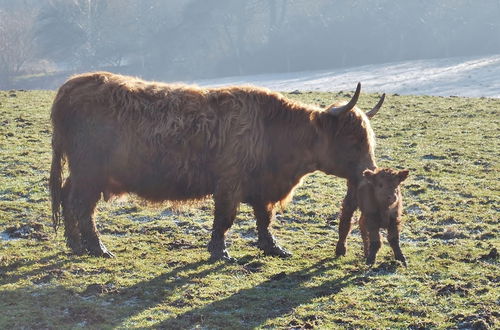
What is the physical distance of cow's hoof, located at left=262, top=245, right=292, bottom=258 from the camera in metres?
7.41

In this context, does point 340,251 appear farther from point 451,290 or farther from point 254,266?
point 451,290

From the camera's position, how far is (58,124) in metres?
7.29

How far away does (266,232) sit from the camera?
7547 mm

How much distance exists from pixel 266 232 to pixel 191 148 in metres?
1.19

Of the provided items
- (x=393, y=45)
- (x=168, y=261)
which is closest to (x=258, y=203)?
(x=168, y=261)

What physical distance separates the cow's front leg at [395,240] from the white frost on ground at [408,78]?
22.1 metres

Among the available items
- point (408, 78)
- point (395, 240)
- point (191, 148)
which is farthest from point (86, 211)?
point (408, 78)

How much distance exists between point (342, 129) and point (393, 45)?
130 ft

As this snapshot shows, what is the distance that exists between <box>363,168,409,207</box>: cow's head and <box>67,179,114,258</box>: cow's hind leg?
267 centimetres

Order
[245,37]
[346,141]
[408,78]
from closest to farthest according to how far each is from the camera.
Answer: [346,141] → [408,78] → [245,37]

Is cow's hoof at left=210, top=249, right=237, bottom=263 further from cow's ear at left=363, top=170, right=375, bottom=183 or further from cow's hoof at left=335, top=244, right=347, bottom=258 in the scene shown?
cow's ear at left=363, top=170, right=375, bottom=183

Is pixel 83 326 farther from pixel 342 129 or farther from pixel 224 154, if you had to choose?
pixel 342 129

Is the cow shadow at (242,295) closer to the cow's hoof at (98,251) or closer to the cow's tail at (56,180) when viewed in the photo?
the cow's hoof at (98,251)

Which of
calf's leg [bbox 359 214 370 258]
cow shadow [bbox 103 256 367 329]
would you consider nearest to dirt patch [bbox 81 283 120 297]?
cow shadow [bbox 103 256 367 329]
